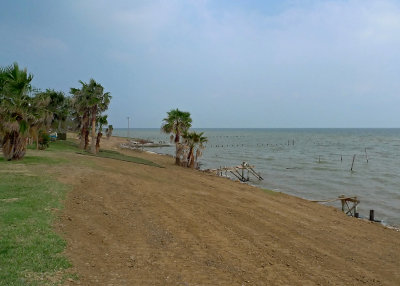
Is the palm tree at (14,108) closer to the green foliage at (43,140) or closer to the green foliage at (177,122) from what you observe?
the green foliage at (43,140)

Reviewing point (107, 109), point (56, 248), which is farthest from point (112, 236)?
point (107, 109)

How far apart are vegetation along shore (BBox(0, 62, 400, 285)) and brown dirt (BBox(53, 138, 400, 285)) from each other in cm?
3

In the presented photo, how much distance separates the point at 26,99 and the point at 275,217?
49.8ft

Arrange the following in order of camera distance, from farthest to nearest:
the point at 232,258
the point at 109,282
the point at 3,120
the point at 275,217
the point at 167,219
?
the point at 3,120 → the point at 275,217 → the point at 167,219 → the point at 232,258 → the point at 109,282

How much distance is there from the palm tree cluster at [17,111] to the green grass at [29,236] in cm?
691

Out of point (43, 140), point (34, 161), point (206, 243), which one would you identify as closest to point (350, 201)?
point (206, 243)

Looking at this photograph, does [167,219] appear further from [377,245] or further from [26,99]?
A: [26,99]

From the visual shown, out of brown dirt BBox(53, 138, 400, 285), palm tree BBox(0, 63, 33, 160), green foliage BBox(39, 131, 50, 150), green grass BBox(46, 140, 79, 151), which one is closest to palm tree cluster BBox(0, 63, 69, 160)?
palm tree BBox(0, 63, 33, 160)

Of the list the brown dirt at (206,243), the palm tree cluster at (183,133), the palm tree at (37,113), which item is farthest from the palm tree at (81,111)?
the brown dirt at (206,243)

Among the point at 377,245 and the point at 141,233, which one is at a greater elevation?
the point at 141,233

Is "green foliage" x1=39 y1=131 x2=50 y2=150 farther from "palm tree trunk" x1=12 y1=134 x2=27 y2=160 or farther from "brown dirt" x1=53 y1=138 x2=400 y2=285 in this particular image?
"brown dirt" x1=53 y1=138 x2=400 y2=285

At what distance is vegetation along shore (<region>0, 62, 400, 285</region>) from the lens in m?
6.39

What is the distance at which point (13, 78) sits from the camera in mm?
17453

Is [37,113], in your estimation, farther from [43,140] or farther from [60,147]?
[60,147]
